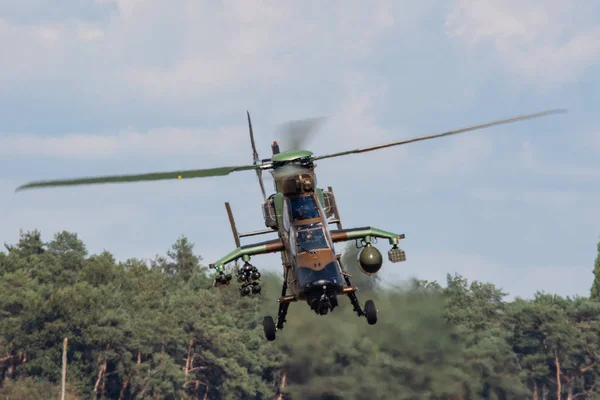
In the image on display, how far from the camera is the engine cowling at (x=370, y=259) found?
26734 mm

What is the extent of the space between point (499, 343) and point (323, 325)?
1676cm

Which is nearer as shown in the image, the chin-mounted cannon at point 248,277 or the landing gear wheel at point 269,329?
the chin-mounted cannon at point 248,277

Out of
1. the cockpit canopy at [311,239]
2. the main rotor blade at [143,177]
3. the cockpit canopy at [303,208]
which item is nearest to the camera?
the main rotor blade at [143,177]

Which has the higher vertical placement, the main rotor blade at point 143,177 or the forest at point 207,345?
the forest at point 207,345

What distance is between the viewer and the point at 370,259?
26.7 metres

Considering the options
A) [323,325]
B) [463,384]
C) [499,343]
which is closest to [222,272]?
[323,325]

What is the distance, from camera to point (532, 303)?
79.1 metres

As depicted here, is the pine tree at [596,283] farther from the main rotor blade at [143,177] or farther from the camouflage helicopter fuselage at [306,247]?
the main rotor blade at [143,177]

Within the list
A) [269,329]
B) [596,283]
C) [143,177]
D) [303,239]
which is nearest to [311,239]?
[303,239]

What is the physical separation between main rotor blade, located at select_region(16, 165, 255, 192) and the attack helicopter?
0.09 feet

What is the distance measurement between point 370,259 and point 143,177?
6342 millimetres

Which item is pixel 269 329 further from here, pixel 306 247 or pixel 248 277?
pixel 306 247

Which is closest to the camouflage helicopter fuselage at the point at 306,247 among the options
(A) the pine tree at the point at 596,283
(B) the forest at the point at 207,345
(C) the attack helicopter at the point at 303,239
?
(C) the attack helicopter at the point at 303,239

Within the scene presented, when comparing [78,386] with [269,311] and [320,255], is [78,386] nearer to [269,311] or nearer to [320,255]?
[269,311]
